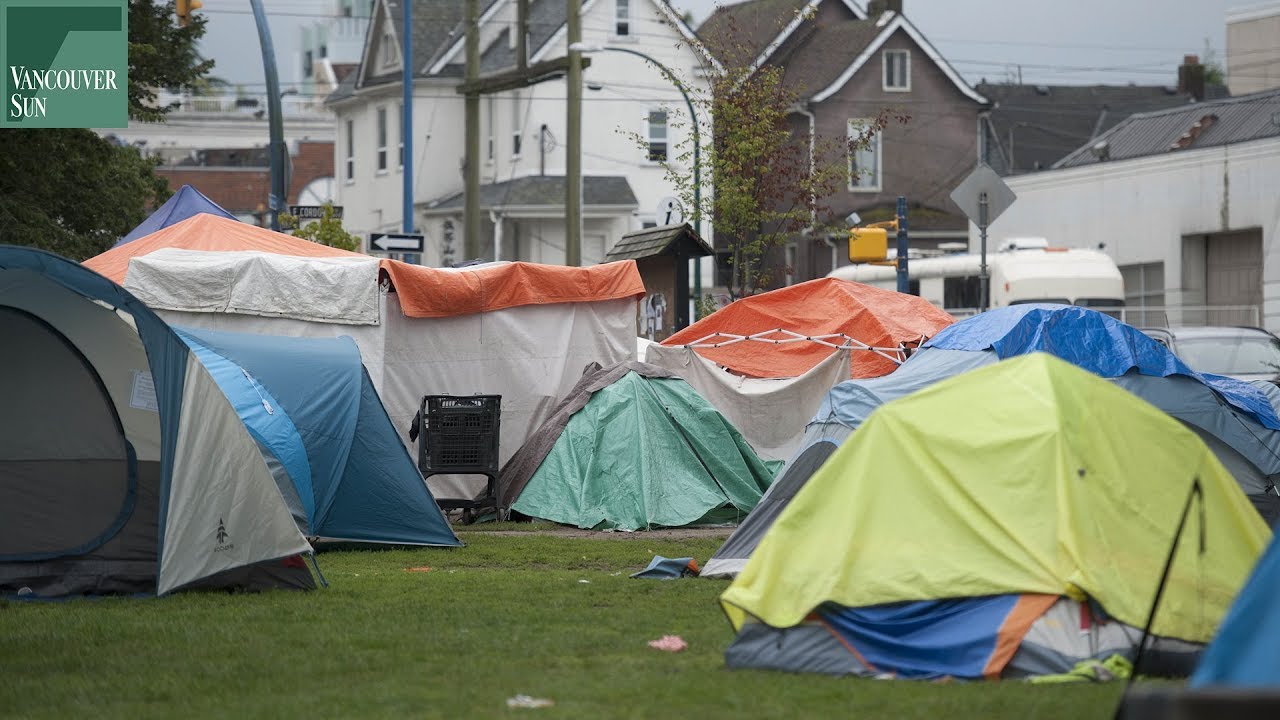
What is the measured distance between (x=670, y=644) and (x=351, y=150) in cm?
4600

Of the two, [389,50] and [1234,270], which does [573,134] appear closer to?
[1234,270]

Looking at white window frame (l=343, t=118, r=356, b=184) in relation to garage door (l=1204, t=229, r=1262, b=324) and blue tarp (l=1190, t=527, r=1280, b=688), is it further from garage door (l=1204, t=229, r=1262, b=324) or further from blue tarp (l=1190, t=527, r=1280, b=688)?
blue tarp (l=1190, t=527, r=1280, b=688)

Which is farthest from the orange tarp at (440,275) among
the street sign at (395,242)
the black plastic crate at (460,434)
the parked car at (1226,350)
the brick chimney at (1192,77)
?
the brick chimney at (1192,77)

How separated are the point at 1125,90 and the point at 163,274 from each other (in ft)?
192

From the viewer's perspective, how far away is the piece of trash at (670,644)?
8953mm

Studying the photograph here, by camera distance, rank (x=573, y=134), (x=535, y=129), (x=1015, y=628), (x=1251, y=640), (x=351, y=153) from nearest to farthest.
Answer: (x=1251, y=640) → (x=1015, y=628) → (x=573, y=134) → (x=535, y=129) → (x=351, y=153)

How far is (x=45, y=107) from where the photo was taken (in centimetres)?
2186

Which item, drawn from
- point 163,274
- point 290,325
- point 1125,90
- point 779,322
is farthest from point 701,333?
point 1125,90

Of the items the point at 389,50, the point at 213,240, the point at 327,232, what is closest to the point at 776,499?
the point at 213,240

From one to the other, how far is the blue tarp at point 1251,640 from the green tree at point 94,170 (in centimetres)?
1892

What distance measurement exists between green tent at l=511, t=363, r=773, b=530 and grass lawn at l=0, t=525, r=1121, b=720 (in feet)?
12.2

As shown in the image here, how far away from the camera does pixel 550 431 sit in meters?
17.3

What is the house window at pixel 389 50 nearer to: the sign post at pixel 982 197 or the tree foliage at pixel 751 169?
the tree foliage at pixel 751 169

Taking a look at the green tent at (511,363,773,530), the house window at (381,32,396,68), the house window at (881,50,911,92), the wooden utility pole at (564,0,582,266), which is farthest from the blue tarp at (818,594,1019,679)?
the house window at (881,50,911,92)
